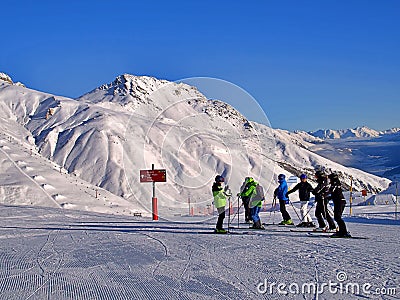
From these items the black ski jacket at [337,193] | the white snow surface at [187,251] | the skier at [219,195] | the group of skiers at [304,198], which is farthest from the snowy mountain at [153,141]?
the black ski jacket at [337,193]

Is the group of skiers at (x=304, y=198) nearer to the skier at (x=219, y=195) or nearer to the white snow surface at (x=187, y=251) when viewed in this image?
the skier at (x=219, y=195)

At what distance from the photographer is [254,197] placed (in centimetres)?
1574

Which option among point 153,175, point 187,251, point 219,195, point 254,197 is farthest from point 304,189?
point 153,175

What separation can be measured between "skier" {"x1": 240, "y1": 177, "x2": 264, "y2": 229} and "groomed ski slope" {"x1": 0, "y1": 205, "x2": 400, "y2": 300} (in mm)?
718

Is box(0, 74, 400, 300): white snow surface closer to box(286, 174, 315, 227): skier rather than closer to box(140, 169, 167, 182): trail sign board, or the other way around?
box(286, 174, 315, 227): skier

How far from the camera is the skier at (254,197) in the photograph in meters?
14.9

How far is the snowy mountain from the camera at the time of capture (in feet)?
61.6

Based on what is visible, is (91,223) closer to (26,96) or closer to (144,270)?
(144,270)

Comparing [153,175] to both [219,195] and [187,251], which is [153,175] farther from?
[187,251]

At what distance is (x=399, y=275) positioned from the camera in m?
7.95

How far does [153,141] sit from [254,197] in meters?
32.8

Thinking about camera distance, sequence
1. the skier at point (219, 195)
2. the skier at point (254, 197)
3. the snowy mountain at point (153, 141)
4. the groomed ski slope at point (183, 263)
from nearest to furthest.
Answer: the groomed ski slope at point (183, 263), the skier at point (219, 195), the skier at point (254, 197), the snowy mountain at point (153, 141)

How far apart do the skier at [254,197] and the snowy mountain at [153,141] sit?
2349 millimetres

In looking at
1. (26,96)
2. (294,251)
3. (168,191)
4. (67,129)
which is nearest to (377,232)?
(294,251)
